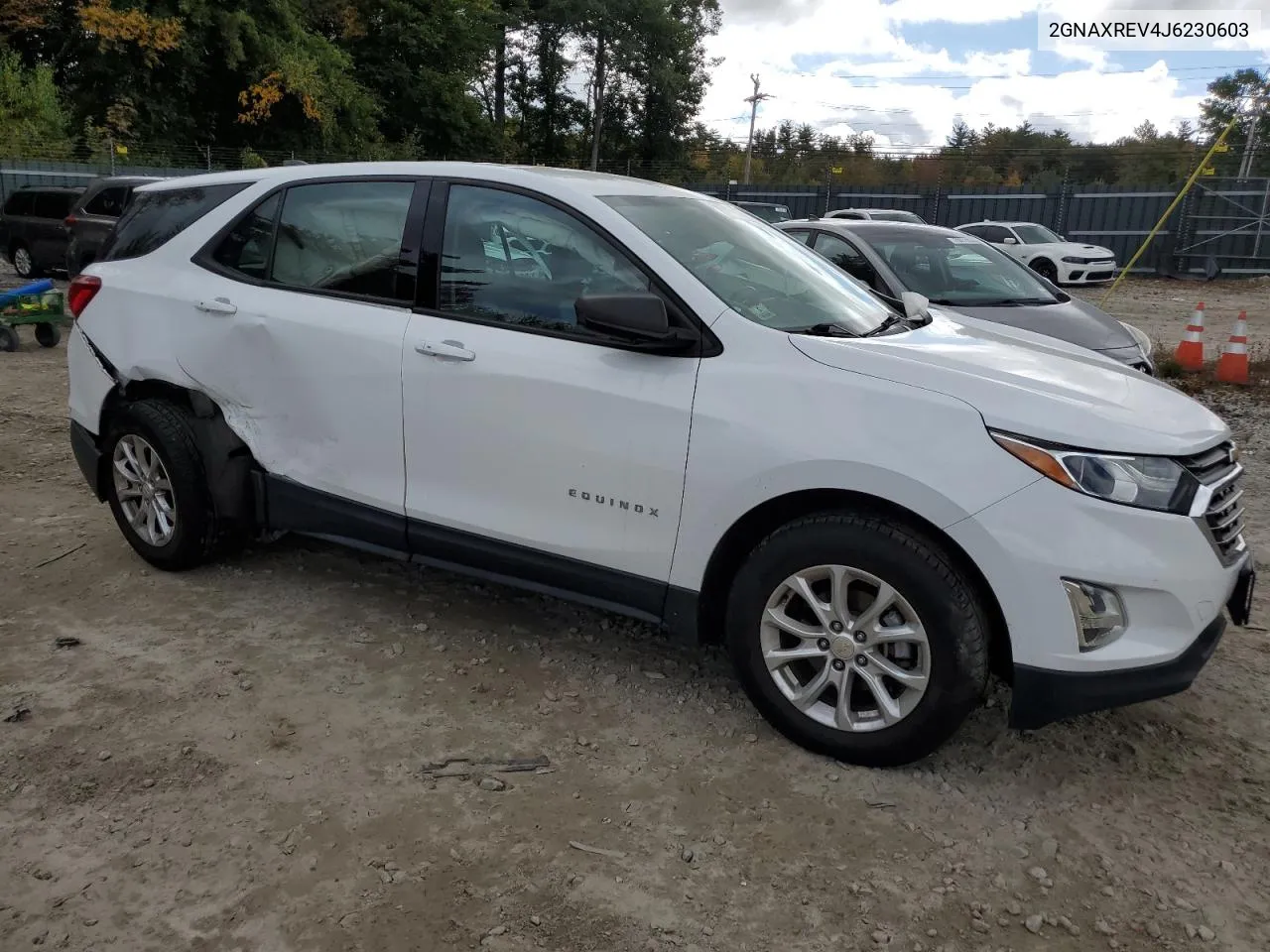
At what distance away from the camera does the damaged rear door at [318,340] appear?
3.59m

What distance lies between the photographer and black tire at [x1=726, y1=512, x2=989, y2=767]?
2.71m

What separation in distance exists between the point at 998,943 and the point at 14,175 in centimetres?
2662

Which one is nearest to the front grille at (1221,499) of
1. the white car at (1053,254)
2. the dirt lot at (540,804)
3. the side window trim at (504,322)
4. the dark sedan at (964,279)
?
the dirt lot at (540,804)

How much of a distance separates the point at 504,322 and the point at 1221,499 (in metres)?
2.32

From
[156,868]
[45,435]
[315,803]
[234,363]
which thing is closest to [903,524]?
[315,803]

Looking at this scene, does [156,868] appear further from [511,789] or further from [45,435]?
[45,435]

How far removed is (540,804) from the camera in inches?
110

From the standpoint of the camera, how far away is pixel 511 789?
2.87 metres

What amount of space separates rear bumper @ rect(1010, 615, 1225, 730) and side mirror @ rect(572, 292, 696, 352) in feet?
4.68

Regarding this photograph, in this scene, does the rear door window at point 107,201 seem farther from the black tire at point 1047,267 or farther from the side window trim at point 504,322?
the black tire at point 1047,267

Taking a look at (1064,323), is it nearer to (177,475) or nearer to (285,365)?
(285,365)

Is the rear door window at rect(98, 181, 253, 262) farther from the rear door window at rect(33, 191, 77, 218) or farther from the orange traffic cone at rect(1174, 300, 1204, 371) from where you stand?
the rear door window at rect(33, 191, 77, 218)

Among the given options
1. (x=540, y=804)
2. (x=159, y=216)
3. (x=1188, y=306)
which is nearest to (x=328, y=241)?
(x=159, y=216)

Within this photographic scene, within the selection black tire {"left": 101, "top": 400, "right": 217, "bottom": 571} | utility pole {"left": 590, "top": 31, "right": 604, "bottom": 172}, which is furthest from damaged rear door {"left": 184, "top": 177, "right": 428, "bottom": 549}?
utility pole {"left": 590, "top": 31, "right": 604, "bottom": 172}
